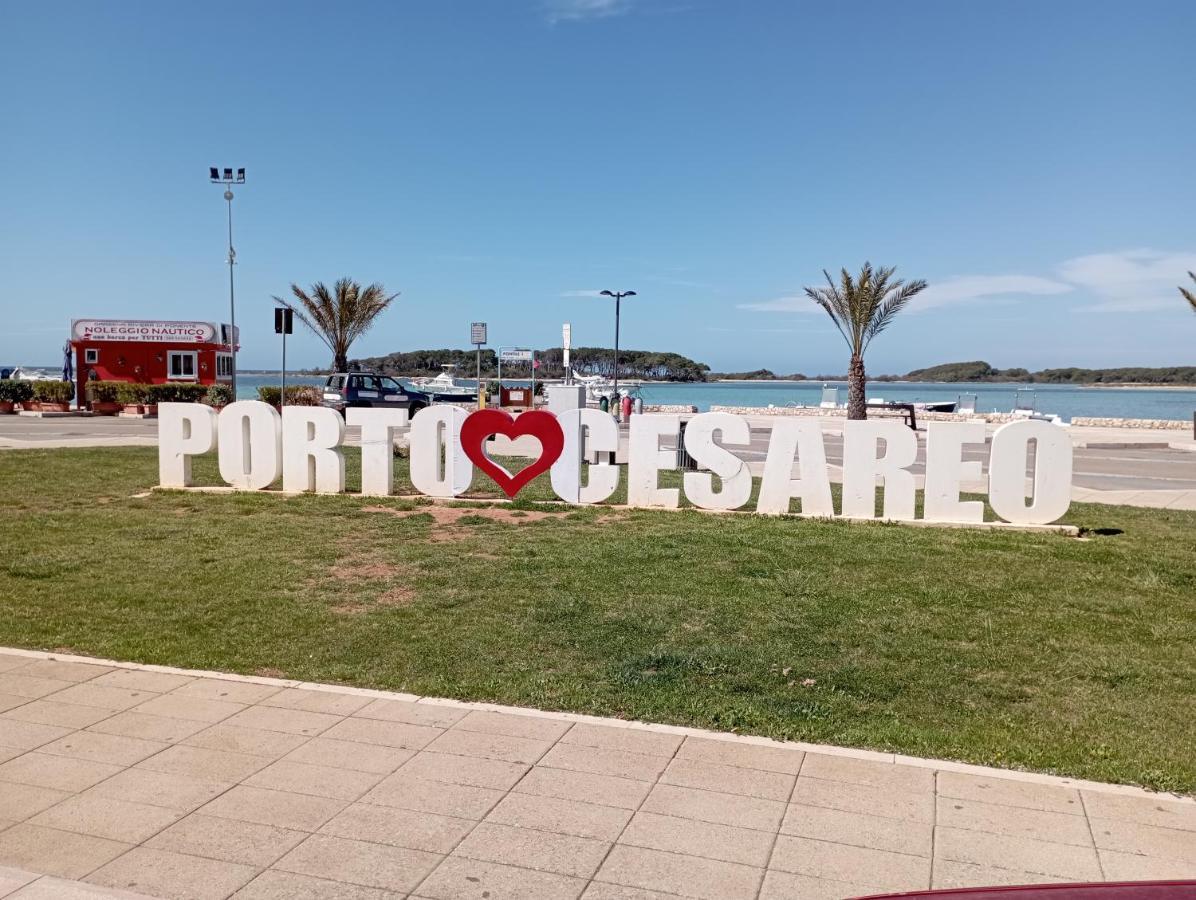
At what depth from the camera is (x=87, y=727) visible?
196 inches

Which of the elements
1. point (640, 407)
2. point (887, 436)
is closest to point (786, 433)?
point (887, 436)

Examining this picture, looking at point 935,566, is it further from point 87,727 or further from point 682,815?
point 87,727

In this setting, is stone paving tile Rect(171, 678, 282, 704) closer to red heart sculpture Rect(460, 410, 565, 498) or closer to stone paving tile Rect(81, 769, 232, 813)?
stone paving tile Rect(81, 769, 232, 813)

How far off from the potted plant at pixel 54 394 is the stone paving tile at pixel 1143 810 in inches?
1680

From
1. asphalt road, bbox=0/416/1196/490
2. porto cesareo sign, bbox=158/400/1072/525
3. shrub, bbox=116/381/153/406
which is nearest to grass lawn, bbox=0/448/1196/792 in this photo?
porto cesareo sign, bbox=158/400/1072/525

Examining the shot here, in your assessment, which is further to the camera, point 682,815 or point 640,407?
point 640,407

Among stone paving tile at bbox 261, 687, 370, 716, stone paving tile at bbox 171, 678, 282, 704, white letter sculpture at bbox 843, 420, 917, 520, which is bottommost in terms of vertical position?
stone paving tile at bbox 261, 687, 370, 716

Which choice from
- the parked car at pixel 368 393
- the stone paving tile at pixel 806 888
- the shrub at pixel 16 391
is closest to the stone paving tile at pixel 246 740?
the stone paving tile at pixel 806 888

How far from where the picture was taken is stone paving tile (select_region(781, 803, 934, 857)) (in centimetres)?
380

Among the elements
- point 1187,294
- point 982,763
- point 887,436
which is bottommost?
point 982,763

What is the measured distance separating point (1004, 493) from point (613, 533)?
15.8 ft

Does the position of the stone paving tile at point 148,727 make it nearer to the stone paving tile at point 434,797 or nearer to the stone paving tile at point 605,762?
the stone paving tile at point 434,797

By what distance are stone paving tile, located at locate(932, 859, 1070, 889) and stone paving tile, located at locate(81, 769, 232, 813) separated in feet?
10.1

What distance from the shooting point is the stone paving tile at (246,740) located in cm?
471
